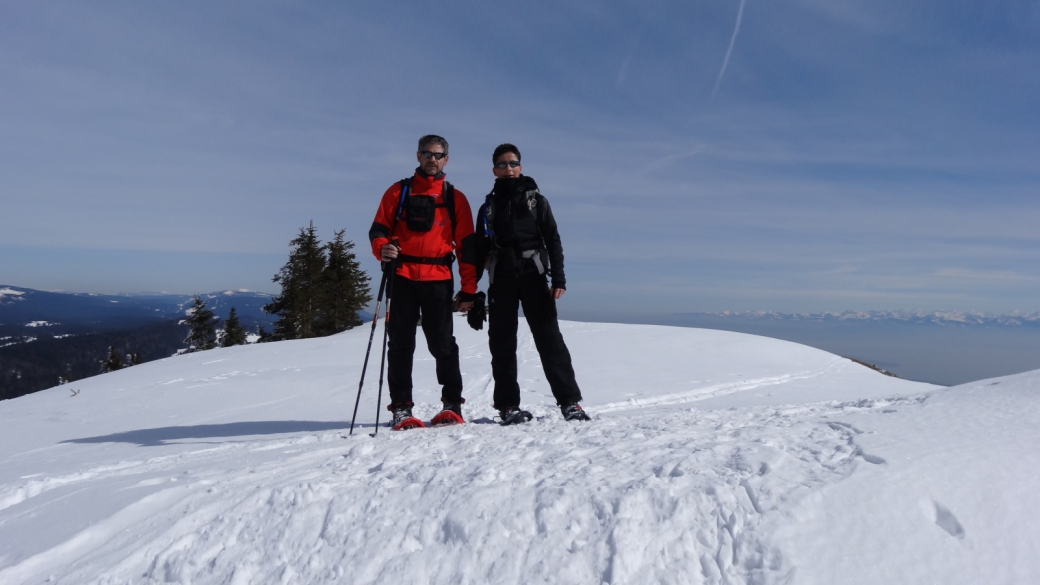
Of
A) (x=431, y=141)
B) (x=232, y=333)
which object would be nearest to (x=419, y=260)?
(x=431, y=141)

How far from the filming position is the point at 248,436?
5219mm

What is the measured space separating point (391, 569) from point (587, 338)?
12.0m

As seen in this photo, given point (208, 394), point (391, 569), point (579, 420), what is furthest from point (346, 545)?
point (208, 394)

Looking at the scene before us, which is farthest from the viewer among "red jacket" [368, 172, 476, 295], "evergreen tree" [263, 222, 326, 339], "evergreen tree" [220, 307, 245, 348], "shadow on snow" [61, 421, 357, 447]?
"evergreen tree" [220, 307, 245, 348]

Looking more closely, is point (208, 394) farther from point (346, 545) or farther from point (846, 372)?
point (846, 372)

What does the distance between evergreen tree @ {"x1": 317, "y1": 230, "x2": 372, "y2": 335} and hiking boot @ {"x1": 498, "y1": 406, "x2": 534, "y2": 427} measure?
30.0m

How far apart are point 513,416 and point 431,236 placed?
1789 millimetres

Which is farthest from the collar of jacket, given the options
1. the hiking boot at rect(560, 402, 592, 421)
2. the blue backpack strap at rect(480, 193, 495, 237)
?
the hiking boot at rect(560, 402, 592, 421)

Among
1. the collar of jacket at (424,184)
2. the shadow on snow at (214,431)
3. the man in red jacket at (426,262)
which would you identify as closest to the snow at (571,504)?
the shadow on snow at (214,431)

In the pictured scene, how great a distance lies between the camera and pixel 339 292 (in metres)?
34.6

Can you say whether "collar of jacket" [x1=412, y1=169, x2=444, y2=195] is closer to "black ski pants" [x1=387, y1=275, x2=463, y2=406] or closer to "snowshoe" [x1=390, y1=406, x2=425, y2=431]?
"black ski pants" [x1=387, y1=275, x2=463, y2=406]

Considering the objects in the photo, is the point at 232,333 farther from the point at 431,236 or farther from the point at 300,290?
the point at 431,236

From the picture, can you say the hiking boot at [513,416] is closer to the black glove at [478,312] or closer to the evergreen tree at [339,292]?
the black glove at [478,312]

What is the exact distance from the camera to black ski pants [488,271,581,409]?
501 centimetres
